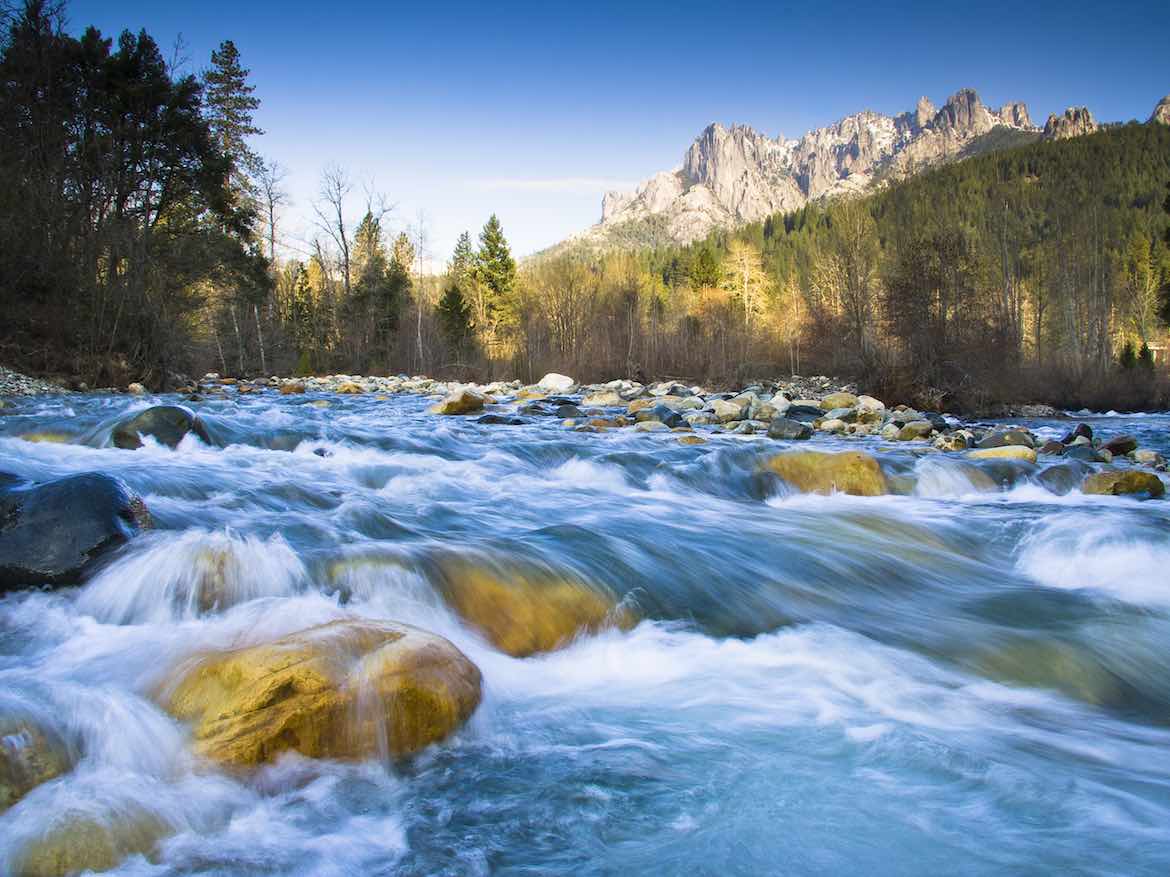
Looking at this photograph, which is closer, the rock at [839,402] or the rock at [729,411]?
the rock at [729,411]

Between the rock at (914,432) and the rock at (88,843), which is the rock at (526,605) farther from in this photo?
the rock at (914,432)

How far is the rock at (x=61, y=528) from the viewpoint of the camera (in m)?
3.39

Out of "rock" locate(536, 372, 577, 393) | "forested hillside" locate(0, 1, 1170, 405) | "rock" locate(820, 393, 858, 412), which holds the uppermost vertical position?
"forested hillside" locate(0, 1, 1170, 405)

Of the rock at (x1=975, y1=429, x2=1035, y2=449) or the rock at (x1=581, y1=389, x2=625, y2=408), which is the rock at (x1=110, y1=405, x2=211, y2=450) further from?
the rock at (x1=581, y1=389, x2=625, y2=408)

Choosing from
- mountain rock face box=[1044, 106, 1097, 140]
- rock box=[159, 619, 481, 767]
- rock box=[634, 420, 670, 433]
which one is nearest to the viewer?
rock box=[159, 619, 481, 767]

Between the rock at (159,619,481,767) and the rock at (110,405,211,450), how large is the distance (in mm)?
5642

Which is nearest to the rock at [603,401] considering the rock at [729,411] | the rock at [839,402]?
the rock at [729,411]

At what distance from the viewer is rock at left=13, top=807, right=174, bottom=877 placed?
1781 mm

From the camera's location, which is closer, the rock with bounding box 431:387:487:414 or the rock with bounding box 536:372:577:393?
the rock with bounding box 431:387:487:414

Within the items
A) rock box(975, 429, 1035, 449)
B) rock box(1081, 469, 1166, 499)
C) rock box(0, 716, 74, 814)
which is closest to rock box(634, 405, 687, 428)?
rock box(975, 429, 1035, 449)

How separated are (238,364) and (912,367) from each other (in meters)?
25.1

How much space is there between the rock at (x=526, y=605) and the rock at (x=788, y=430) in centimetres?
871

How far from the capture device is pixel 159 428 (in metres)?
7.49

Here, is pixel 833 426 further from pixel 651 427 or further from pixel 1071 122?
pixel 1071 122
